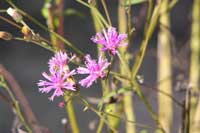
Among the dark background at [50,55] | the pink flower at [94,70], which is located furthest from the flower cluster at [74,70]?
the dark background at [50,55]

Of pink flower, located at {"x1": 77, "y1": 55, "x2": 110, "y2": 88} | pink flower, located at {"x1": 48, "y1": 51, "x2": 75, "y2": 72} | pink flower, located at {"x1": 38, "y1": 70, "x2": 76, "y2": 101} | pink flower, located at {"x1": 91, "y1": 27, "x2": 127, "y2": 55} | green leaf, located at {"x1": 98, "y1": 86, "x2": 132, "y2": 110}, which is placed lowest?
green leaf, located at {"x1": 98, "y1": 86, "x2": 132, "y2": 110}

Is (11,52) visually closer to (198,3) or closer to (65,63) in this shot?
(198,3)

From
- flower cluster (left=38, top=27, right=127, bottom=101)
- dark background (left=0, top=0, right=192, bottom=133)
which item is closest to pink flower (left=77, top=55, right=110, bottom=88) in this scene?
flower cluster (left=38, top=27, right=127, bottom=101)

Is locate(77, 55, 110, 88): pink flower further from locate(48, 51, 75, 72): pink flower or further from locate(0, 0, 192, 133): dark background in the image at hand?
locate(0, 0, 192, 133): dark background

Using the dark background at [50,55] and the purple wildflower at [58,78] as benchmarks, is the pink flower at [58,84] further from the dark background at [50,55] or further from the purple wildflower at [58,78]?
the dark background at [50,55]

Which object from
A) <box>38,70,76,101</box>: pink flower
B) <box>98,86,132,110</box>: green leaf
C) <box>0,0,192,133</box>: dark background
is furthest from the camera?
<box>0,0,192,133</box>: dark background

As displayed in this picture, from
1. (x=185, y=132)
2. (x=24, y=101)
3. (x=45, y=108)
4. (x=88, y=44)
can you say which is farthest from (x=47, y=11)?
(x=88, y=44)
